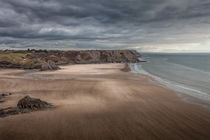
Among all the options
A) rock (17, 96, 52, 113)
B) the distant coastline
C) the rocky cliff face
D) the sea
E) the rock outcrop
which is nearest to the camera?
the rock outcrop

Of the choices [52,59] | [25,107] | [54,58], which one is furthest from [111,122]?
[54,58]

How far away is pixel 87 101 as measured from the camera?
59.5 feet

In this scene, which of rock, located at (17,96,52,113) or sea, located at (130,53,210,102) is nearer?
rock, located at (17,96,52,113)

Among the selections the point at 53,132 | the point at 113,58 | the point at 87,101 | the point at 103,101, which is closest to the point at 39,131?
the point at 53,132

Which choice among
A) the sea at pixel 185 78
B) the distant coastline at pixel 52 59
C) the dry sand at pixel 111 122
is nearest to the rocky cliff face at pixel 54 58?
the distant coastline at pixel 52 59

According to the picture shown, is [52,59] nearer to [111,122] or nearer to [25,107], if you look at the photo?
[25,107]

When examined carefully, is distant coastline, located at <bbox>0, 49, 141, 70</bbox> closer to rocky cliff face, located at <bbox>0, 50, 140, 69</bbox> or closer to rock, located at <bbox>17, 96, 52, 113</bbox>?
rocky cliff face, located at <bbox>0, 50, 140, 69</bbox>

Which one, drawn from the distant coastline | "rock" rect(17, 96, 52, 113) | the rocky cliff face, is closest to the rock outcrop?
"rock" rect(17, 96, 52, 113)

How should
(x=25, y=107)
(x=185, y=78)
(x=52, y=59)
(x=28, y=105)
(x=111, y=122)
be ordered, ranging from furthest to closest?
1. (x=52, y=59)
2. (x=185, y=78)
3. (x=28, y=105)
4. (x=25, y=107)
5. (x=111, y=122)

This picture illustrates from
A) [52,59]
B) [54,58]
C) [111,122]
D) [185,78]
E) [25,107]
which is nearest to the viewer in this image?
[111,122]

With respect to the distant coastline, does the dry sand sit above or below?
below

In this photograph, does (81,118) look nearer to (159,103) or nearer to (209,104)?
(159,103)

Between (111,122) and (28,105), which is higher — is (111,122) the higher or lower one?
the lower one

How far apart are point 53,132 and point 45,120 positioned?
2.36m
